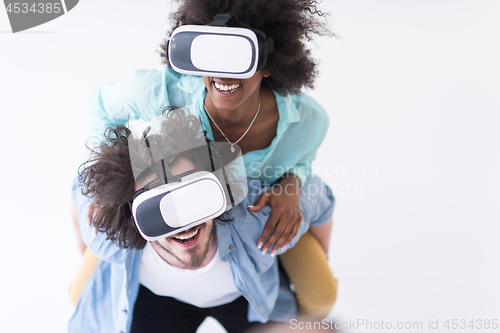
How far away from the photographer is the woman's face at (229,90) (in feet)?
4.37

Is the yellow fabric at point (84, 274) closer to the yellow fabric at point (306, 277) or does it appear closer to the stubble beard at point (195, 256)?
the yellow fabric at point (306, 277)

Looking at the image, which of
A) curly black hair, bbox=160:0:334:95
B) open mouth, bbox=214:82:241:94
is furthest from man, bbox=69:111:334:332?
curly black hair, bbox=160:0:334:95

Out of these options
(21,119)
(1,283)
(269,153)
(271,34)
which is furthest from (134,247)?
(21,119)

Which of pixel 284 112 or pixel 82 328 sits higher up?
pixel 284 112

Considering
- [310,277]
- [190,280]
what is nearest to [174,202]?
[190,280]

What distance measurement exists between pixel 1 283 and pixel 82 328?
756mm

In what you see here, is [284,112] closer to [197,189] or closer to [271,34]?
[271,34]

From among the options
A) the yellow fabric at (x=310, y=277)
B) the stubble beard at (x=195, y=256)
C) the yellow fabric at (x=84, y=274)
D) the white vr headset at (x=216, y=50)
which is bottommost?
the yellow fabric at (x=310, y=277)

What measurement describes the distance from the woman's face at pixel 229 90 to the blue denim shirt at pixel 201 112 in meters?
0.14

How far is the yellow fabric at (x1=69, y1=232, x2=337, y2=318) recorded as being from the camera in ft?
5.19

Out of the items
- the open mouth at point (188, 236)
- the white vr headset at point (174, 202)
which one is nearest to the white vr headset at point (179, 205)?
the white vr headset at point (174, 202)

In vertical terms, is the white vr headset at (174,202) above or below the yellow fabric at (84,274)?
above

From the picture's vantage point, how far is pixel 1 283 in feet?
6.81

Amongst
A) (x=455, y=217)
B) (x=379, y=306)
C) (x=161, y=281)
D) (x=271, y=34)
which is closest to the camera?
(x=271, y=34)
